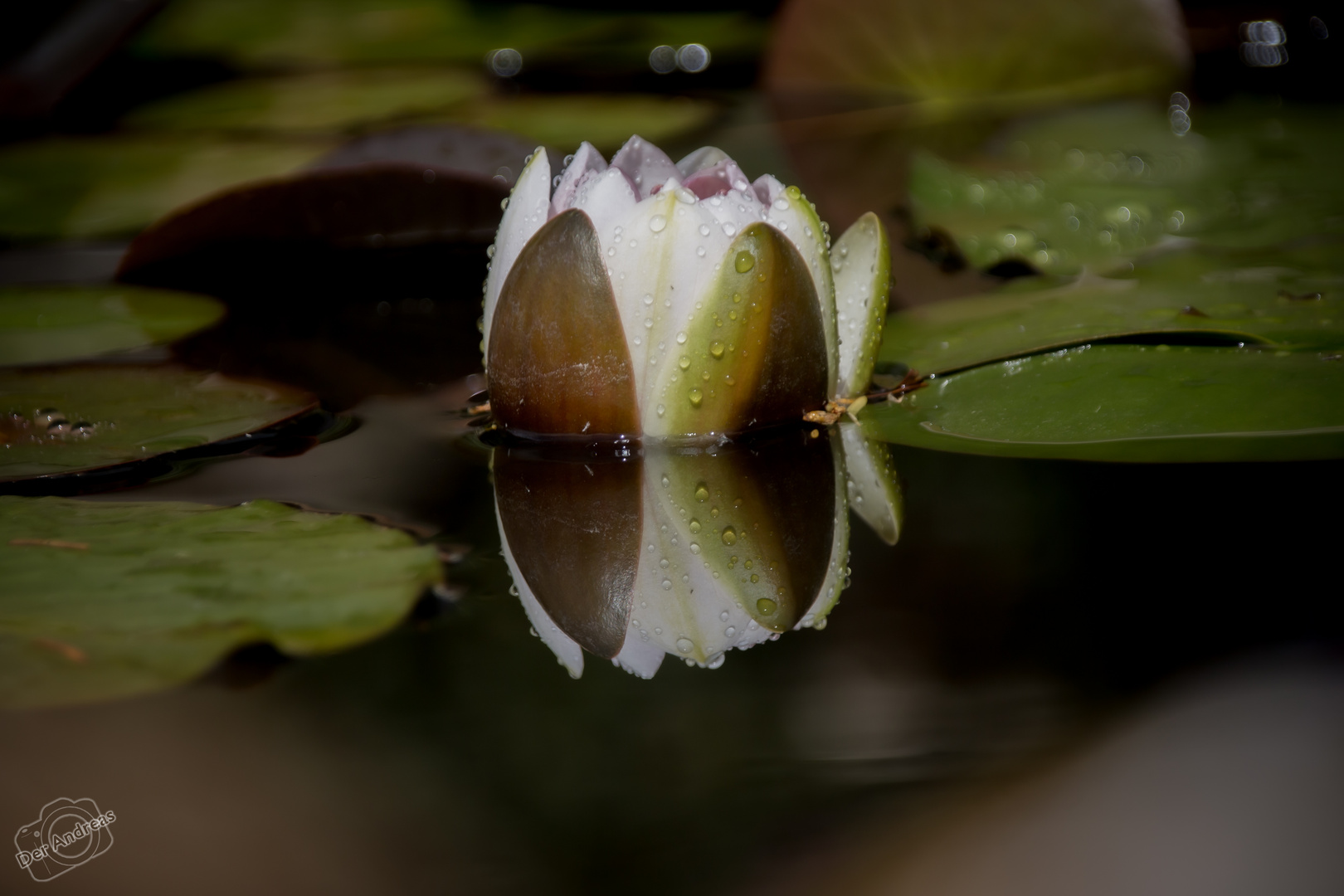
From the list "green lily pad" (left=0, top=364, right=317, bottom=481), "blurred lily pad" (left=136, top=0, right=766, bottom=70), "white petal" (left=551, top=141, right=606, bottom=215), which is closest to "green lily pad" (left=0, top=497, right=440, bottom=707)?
"green lily pad" (left=0, top=364, right=317, bottom=481)

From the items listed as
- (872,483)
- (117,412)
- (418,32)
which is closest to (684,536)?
(872,483)

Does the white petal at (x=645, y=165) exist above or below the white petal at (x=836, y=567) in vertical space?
above

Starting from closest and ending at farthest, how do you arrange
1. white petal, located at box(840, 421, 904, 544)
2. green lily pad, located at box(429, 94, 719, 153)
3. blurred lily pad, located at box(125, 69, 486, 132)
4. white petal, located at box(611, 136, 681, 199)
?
white petal, located at box(840, 421, 904, 544) < white petal, located at box(611, 136, 681, 199) < green lily pad, located at box(429, 94, 719, 153) < blurred lily pad, located at box(125, 69, 486, 132)

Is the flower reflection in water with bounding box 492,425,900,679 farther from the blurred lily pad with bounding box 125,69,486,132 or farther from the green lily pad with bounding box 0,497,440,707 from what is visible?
the blurred lily pad with bounding box 125,69,486,132

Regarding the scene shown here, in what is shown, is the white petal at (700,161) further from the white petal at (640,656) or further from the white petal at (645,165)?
the white petal at (640,656)

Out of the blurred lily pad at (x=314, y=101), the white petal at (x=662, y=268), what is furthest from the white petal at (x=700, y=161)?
the blurred lily pad at (x=314, y=101)

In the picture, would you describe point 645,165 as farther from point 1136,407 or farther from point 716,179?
point 1136,407
